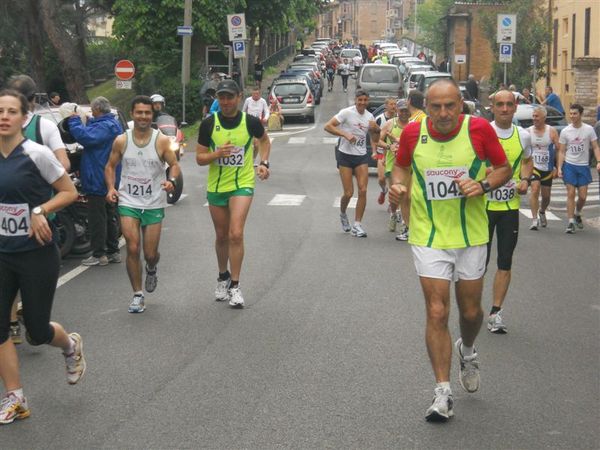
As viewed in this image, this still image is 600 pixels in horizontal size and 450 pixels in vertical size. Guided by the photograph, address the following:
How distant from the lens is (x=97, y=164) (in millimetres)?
13547

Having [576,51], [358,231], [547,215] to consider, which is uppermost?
[576,51]

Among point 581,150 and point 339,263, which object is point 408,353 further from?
point 581,150

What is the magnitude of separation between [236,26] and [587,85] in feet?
47.6

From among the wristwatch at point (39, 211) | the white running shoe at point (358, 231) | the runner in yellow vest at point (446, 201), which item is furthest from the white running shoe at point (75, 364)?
the white running shoe at point (358, 231)

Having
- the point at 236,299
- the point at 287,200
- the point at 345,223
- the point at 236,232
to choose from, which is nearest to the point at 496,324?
the point at 236,299

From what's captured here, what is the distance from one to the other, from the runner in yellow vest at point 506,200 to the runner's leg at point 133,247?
9.75ft

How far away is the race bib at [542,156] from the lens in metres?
17.2

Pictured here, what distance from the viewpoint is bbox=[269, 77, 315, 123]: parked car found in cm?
4453

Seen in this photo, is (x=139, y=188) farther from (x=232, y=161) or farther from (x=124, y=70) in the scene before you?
(x=124, y=70)

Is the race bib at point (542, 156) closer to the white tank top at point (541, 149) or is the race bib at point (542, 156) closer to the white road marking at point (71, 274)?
the white tank top at point (541, 149)

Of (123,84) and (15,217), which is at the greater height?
(123,84)

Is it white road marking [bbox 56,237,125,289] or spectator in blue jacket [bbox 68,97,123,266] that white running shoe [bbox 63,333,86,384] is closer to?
white road marking [bbox 56,237,125,289]

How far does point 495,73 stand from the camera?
50625 millimetres

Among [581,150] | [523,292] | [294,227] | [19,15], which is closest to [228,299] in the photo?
[523,292]
